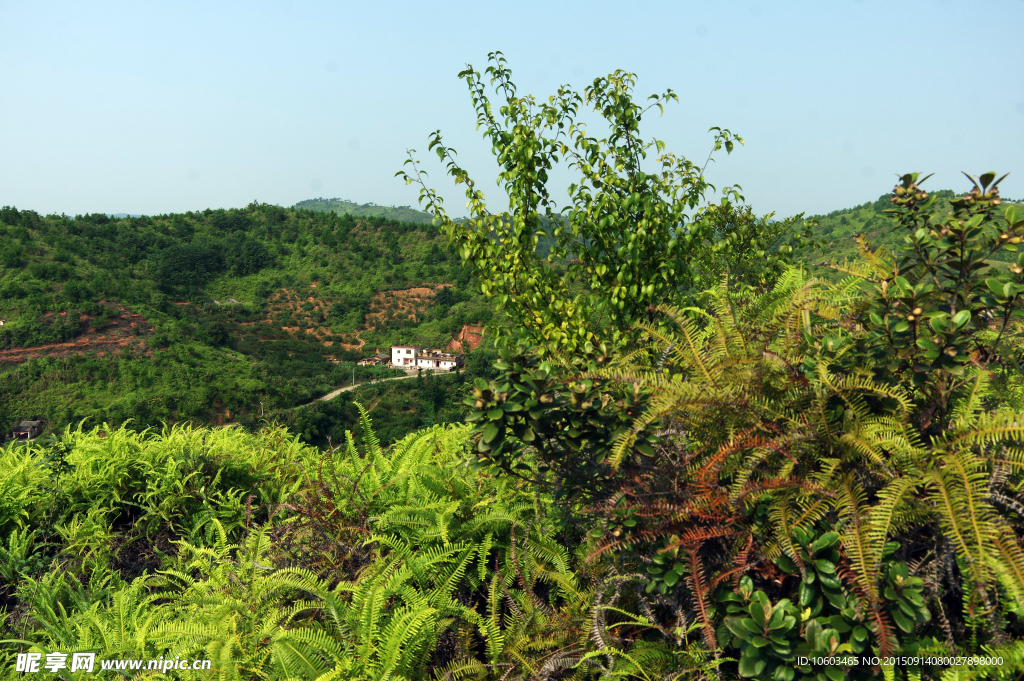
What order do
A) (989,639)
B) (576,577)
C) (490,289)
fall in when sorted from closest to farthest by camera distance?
(989,639)
(576,577)
(490,289)

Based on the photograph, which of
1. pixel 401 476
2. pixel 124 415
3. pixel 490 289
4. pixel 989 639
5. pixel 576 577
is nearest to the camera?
pixel 989 639

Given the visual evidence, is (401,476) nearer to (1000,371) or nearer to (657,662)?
(657,662)

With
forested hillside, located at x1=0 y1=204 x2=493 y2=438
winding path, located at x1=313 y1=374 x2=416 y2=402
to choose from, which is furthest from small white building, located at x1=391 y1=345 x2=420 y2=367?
winding path, located at x1=313 y1=374 x2=416 y2=402

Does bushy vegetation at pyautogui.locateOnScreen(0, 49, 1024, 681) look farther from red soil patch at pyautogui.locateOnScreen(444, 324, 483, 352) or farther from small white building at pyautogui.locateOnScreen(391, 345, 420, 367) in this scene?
red soil patch at pyautogui.locateOnScreen(444, 324, 483, 352)

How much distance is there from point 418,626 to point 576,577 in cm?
57

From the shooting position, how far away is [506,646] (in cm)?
183

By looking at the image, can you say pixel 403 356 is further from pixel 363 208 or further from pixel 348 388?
pixel 363 208

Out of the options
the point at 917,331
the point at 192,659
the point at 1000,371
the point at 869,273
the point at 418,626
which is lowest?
the point at 192,659

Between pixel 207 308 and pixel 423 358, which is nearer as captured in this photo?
pixel 423 358

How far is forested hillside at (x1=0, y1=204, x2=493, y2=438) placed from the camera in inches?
1663

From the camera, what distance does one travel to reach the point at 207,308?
6300 centimetres

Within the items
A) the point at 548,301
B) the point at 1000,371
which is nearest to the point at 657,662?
the point at 1000,371

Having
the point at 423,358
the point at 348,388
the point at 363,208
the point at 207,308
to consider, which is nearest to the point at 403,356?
the point at 423,358

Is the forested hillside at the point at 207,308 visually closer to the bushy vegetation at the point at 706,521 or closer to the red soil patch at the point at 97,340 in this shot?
the red soil patch at the point at 97,340
